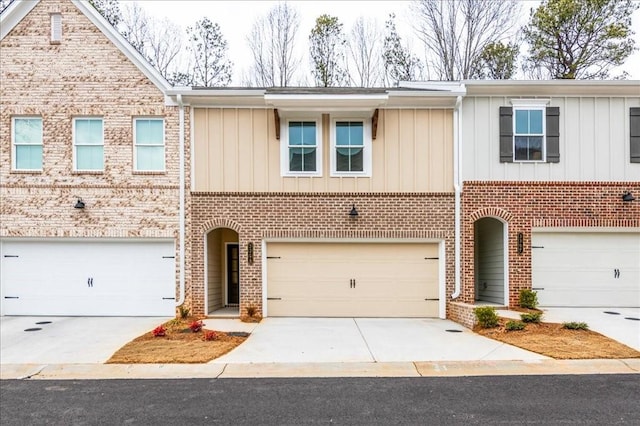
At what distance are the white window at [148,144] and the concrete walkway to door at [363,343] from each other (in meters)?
4.31

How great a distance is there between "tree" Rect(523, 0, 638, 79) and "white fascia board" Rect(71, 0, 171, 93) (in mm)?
17537

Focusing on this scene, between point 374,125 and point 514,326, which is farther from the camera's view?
point 374,125

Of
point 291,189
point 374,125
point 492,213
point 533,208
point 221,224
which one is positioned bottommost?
point 221,224

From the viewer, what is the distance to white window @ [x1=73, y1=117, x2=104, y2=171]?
11.4 meters

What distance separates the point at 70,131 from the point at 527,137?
11.9 m

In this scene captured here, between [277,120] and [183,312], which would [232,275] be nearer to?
[183,312]

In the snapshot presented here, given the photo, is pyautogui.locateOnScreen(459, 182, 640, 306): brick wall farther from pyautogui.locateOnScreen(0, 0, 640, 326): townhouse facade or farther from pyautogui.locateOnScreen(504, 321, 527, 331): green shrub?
pyautogui.locateOnScreen(504, 321, 527, 331): green shrub

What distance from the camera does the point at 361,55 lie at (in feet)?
76.0

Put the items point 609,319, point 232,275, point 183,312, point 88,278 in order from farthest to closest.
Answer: point 232,275, point 88,278, point 183,312, point 609,319

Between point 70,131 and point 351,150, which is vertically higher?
point 70,131

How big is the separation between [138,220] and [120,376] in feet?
17.3

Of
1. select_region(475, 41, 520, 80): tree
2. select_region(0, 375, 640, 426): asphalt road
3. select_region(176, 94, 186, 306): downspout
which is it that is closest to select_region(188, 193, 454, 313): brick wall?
select_region(176, 94, 186, 306): downspout

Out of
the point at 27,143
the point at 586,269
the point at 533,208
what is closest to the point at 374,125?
the point at 533,208

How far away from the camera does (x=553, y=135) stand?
1139cm
